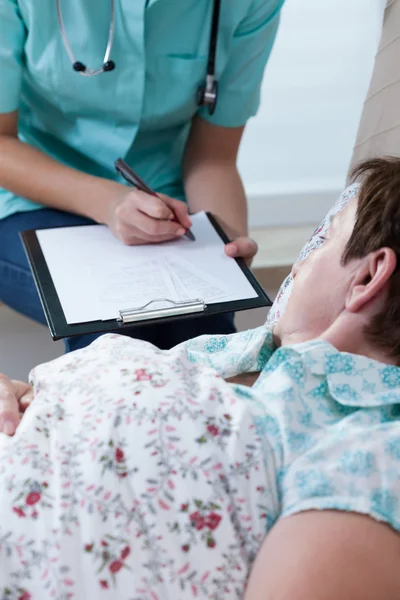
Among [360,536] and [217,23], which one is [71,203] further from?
[360,536]

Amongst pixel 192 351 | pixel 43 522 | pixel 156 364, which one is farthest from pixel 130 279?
pixel 43 522

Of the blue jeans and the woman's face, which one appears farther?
the blue jeans

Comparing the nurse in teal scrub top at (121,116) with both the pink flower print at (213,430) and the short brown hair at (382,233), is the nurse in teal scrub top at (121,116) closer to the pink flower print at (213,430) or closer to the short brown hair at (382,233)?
the short brown hair at (382,233)

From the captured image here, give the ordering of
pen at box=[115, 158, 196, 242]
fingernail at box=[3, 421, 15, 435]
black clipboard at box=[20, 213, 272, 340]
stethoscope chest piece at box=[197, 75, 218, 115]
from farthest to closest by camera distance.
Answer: stethoscope chest piece at box=[197, 75, 218, 115] < pen at box=[115, 158, 196, 242] < black clipboard at box=[20, 213, 272, 340] < fingernail at box=[3, 421, 15, 435]

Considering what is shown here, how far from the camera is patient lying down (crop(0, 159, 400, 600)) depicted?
658mm

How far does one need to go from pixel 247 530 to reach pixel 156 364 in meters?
0.20

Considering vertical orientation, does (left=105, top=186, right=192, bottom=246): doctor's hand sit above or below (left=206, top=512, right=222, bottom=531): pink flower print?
below

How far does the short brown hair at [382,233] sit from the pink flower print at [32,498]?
39 centimetres

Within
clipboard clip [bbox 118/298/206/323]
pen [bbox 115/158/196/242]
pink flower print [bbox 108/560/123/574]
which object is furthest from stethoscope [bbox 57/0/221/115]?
pink flower print [bbox 108/560/123/574]

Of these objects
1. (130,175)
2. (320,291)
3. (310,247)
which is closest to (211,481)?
(320,291)

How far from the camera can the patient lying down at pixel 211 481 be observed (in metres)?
0.66

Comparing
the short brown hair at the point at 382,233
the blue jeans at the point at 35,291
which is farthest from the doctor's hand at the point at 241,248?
the short brown hair at the point at 382,233

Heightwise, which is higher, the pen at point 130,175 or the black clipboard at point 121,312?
the pen at point 130,175

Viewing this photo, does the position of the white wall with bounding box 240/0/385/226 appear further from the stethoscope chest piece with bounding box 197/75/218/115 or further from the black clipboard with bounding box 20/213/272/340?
the black clipboard with bounding box 20/213/272/340
